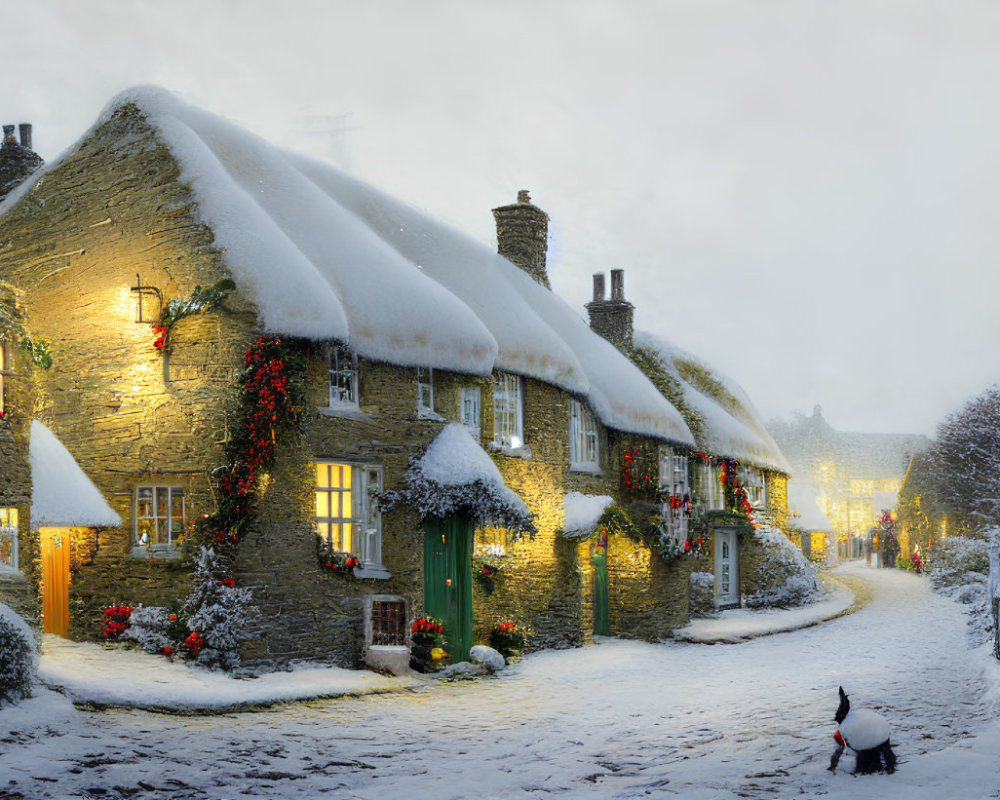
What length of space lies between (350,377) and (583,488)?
795 centimetres

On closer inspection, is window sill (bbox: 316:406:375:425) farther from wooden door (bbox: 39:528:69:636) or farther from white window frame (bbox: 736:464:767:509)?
white window frame (bbox: 736:464:767:509)

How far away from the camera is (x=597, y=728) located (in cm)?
1277

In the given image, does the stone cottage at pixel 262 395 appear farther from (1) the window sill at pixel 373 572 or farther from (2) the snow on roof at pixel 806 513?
(2) the snow on roof at pixel 806 513

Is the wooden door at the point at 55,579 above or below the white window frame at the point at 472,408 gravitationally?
below

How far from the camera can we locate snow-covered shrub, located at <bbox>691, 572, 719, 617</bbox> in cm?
2794

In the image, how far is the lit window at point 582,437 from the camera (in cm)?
2312

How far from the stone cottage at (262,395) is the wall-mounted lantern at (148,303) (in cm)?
4

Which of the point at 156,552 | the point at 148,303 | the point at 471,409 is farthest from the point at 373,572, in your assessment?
the point at 148,303

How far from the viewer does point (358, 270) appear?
1756 cm

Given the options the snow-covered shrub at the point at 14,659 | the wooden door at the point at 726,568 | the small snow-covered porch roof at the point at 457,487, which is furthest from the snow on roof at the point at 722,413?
the snow-covered shrub at the point at 14,659

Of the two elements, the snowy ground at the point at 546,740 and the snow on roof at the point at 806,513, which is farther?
the snow on roof at the point at 806,513

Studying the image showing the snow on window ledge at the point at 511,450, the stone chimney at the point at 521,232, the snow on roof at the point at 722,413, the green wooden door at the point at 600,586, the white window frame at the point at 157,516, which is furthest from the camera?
the snow on roof at the point at 722,413

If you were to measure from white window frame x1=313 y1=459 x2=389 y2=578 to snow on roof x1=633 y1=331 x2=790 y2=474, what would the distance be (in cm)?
1417

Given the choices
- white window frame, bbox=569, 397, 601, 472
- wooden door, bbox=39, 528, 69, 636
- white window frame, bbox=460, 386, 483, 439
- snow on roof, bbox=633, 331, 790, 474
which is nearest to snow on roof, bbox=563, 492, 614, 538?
white window frame, bbox=569, 397, 601, 472
